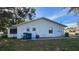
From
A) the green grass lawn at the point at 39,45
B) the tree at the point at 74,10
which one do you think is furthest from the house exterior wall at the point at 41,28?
the tree at the point at 74,10

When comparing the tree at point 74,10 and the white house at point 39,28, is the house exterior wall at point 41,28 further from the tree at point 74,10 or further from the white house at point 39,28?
the tree at point 74,10

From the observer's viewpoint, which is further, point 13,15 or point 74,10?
point 13,15

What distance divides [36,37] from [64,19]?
0.53m

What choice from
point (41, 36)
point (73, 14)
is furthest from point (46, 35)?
point (73, 14)

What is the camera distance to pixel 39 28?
24.2 ft

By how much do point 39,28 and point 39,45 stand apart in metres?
0.27

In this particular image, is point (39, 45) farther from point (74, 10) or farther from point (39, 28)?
point (74, 10)

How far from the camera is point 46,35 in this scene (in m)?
7.40

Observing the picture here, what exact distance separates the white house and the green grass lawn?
0.33ft

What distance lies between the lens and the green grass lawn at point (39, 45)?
289 inches

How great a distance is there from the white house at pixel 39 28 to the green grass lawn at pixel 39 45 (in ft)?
0.33

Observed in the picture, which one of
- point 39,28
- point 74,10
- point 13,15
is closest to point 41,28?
point 39,28

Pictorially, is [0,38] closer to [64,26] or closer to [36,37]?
[36,37]
